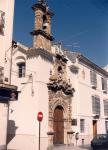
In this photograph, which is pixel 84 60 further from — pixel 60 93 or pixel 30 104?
pixel 30 104

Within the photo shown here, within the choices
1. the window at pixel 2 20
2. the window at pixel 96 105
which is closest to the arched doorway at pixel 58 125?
the window at pixel 96 105

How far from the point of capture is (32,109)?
19.7 meters

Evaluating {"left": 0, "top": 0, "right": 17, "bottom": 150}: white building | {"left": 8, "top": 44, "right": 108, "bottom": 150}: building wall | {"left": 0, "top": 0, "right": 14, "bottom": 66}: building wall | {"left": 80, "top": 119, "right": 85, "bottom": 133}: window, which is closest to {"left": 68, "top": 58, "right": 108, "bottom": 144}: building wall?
{"left": 80, "top": 119, "right": 85, "bottom": 133}: window

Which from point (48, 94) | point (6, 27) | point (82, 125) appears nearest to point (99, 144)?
point (82, 125)

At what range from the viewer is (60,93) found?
74.7 ft

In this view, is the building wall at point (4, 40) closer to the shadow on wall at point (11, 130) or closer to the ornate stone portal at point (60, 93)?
the shadow on wall at point (11, 130)

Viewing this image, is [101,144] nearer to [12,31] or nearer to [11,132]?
[11,132]

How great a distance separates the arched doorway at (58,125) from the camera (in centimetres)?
2181

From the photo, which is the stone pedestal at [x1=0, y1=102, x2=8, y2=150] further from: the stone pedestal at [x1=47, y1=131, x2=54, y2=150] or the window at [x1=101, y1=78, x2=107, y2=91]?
the window at [x1=101, y1=78, x2=107, y2=91]

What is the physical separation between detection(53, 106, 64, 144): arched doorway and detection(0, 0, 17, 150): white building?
20.8ft

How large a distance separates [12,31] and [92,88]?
13259 mm

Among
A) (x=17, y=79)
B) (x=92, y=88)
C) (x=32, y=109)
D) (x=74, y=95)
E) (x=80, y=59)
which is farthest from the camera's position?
(x=92, y=88)

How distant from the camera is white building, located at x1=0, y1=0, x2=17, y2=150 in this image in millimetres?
16156

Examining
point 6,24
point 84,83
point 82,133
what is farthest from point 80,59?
point 6,24
